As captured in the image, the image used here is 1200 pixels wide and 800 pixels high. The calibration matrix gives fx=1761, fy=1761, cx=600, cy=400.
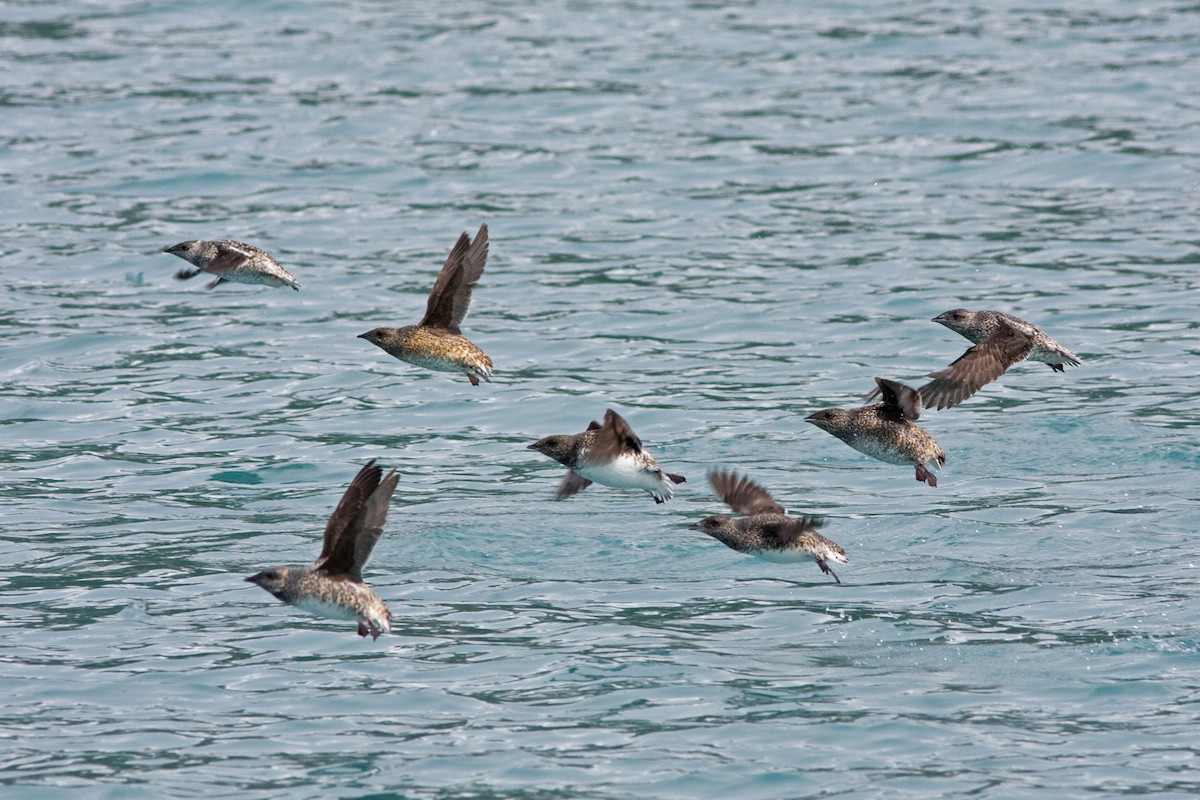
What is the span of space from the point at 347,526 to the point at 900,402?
11.3ft

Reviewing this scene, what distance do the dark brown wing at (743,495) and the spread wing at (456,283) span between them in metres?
1.92

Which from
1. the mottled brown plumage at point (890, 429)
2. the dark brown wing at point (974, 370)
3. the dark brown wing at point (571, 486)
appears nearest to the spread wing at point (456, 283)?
A: the dark brown wing at point (571, 486)

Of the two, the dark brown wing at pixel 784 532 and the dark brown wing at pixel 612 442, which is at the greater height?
the dark brown wing at pixel 612 442

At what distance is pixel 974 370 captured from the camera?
10.5 meters

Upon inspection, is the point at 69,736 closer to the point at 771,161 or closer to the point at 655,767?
the point at 655,767

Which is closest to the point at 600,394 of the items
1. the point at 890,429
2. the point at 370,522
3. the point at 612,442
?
the point at 890,429

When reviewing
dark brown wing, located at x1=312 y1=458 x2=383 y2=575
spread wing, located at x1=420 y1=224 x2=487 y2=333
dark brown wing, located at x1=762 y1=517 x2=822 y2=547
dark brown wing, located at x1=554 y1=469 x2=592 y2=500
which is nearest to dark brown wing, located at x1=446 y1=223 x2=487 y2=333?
spread wing, located at x1=420 y1=224 x2=487 y2=333

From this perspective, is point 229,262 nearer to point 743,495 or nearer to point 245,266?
point 245,266

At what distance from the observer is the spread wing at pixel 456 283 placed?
10711 mm

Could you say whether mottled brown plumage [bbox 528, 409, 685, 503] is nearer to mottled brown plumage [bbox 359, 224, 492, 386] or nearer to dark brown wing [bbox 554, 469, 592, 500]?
dark brown wing [bbox 554, 469, 592, 500]

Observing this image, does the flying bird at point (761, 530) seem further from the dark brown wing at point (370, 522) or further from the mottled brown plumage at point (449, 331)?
the dark brown wing at point (370, 522)

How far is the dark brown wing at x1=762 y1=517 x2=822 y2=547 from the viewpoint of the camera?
30.9 ft

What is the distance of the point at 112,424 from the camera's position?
14.2m

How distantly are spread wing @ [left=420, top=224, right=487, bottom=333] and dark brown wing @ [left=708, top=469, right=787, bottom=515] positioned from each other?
6.29ft
